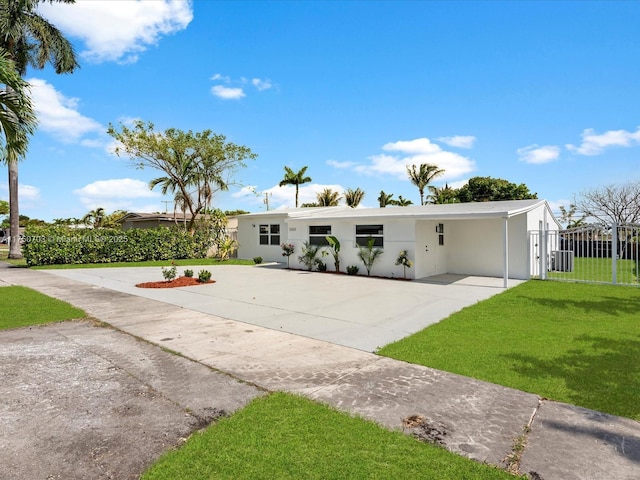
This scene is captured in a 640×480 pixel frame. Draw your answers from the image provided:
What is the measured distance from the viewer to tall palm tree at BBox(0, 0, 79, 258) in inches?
758

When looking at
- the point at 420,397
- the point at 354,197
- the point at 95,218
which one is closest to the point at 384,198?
the point at 354,197

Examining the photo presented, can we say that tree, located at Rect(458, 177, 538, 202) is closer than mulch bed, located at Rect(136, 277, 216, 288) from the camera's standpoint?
No

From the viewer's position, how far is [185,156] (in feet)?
82.6

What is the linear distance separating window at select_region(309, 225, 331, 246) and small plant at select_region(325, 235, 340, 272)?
46 cm

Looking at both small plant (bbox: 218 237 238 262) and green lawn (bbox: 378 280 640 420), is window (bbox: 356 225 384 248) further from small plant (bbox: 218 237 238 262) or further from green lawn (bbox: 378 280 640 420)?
small plant (bbox: 218 237 238 262)

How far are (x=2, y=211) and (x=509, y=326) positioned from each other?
219 ft

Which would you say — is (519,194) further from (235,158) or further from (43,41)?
(43,41)

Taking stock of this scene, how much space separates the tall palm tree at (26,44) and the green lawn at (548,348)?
24.4 meters

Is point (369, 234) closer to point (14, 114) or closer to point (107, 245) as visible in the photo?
point (14, 114)

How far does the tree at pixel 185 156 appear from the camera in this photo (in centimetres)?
2391

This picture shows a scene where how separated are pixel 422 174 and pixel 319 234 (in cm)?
2487

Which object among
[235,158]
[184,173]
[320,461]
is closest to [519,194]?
[235,158]

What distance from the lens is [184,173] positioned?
82.8 ft

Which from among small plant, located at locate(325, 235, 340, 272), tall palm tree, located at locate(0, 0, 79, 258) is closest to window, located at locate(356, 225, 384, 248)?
small plant, located at locate(325, 235, 340, 272)
